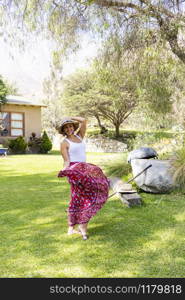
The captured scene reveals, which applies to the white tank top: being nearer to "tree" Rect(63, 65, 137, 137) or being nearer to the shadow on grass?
the shadow on grass

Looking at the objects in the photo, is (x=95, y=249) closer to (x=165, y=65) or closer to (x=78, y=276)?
(x=78, y=276)

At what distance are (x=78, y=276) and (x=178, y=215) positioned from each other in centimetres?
284

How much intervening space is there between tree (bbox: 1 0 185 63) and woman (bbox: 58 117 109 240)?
14.1 ft

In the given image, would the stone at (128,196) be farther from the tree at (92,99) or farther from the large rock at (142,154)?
the tree at (92,99)

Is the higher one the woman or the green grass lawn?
the woman

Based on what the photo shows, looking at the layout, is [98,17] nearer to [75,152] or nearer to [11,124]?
[75,152]

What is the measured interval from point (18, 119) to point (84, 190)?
19.4 m

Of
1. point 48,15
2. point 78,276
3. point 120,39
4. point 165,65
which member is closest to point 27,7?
point 48,15

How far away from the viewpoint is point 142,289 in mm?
3066

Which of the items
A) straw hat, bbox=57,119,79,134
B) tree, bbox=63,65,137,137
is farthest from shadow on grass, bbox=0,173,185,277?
tree, bbox=63,65,137,137

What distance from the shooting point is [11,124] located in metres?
22.8

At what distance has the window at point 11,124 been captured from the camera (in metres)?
22.5

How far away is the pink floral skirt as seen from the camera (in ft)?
15.0

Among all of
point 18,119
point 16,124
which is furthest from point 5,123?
point 18,119
